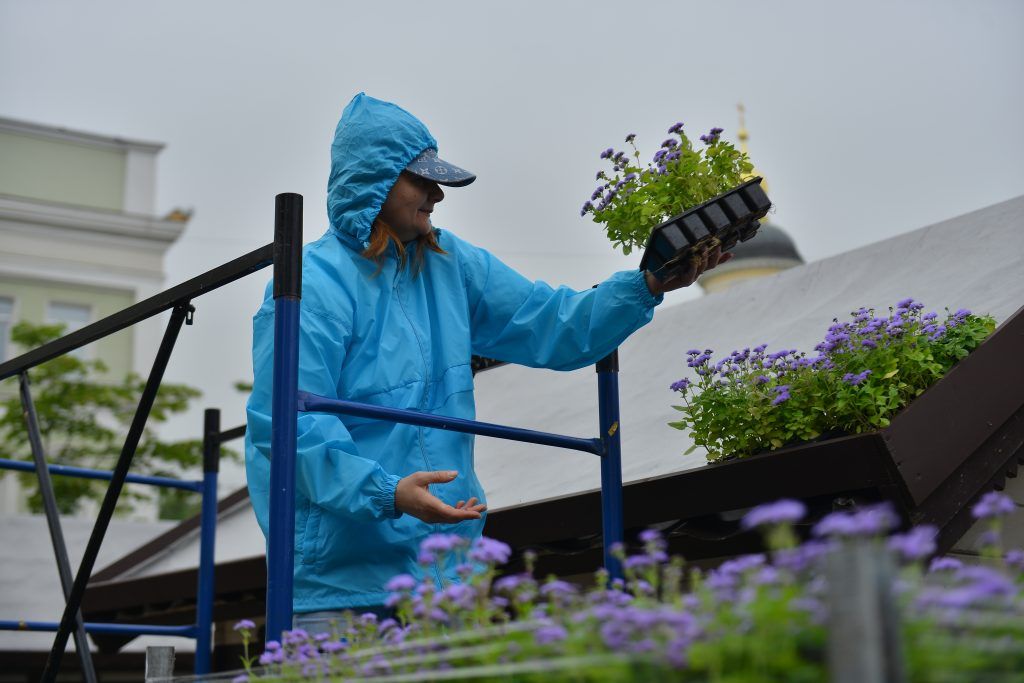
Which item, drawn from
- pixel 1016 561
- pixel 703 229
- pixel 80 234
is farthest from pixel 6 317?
pixel 1016 561

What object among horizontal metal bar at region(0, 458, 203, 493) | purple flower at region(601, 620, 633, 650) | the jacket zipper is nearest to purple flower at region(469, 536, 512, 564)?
purple flower at region(601, 620, 633, 650)

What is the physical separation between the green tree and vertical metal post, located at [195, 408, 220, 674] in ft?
54.3

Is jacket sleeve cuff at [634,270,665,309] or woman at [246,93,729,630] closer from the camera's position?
woman at [246,93,729,630]

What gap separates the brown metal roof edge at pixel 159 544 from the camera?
20.9 feet

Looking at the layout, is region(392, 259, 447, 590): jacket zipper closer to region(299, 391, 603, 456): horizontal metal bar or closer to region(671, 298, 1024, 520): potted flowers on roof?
region(299, 391, 603, 456): horizontal metal bar

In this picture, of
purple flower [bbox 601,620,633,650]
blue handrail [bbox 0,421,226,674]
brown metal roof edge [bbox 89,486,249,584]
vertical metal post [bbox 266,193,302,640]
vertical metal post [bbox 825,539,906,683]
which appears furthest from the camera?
brown metal roof edge [bbox 89,486,249,584]

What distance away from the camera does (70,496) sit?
20984 mm

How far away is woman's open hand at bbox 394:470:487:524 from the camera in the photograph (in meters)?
2.32

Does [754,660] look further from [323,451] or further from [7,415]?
[7,415]

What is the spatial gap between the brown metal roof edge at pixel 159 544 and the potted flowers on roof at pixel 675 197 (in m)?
3.91

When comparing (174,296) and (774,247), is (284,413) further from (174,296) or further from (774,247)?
(774,247)

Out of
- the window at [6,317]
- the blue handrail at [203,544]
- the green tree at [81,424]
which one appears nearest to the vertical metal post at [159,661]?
the blue handrail at [203,544]

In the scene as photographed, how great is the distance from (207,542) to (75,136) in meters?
Answer: 25.8

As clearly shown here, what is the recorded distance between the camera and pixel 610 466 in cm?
294
